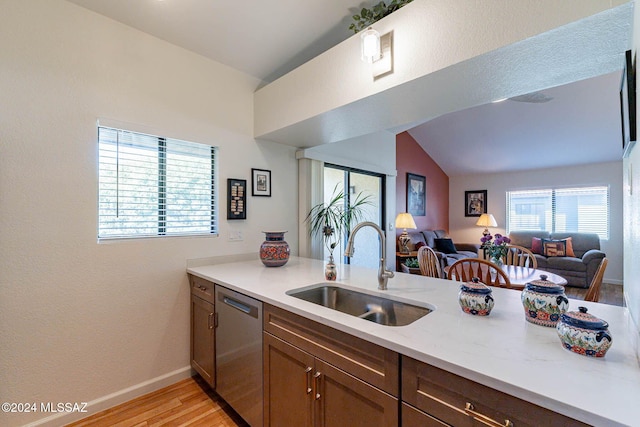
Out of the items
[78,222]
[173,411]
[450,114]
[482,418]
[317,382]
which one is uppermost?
[450,114]

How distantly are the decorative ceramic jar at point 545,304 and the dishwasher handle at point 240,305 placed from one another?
1.30m

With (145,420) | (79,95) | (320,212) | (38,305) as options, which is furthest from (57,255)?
(320,212)

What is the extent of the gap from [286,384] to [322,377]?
0.28m

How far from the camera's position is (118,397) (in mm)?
1930

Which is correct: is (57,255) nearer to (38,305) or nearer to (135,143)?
(38,305)

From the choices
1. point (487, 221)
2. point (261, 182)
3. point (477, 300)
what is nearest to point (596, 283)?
point (477, 300)

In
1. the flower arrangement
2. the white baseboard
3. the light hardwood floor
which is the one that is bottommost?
the light hardwood floor

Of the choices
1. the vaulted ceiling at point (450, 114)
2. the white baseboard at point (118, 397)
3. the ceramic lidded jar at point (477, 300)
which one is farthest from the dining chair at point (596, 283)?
the white baseboard at point (118, 397)

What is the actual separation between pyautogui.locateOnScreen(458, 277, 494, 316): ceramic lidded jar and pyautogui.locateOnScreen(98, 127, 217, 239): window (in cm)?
200

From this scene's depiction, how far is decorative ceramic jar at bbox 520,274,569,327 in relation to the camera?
3.44ft

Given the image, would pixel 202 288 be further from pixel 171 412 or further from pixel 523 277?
pixel 523 277

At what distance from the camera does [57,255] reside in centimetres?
173

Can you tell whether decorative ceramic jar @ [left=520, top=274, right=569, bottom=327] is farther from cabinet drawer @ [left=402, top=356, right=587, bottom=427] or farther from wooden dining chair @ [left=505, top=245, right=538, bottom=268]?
wooden dining chair @ [left=505, top=245, right=538, bottom=268]

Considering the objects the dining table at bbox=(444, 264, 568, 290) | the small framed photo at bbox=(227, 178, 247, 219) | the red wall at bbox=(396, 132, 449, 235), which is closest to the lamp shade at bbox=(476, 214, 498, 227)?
the red wall at bbox=(396, 132, 449, 235)
